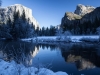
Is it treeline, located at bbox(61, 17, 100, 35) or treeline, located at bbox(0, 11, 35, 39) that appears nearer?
treeline, located at bbox(0, 11, 35, 39)

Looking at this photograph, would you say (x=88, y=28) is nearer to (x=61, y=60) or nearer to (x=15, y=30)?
(x=15, y=30)

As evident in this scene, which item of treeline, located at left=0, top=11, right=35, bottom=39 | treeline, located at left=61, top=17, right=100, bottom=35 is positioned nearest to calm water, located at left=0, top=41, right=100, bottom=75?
treeline, located at left=0, top=11, right=35, bottom=39

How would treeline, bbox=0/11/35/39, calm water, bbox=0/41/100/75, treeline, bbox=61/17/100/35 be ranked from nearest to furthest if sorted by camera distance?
calm water, bbox=0/41/100/75 < treeline, bbox=0/11/35/39 < treeline, bbox=61/17/100/35

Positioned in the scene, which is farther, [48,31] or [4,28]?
[48,31]

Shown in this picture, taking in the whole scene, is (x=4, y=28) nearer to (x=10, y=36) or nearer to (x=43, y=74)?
(x=10, y=36)

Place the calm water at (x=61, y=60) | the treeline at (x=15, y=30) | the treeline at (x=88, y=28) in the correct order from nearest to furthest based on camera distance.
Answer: the calm water at (x=61, y=60) → the treeline at (x=15, y=30) → the treeline at (x=88, y=28)

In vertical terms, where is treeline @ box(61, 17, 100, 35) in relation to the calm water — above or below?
above

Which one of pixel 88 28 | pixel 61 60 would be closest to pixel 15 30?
pixel 88 28

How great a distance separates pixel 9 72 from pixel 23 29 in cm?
5750

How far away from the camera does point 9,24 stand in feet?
216

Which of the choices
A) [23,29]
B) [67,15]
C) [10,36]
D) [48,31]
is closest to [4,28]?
[10,36]

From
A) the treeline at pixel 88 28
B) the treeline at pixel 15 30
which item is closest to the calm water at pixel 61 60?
the treeline at pixel 15 30

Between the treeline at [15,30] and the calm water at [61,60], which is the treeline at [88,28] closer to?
the treeline at [15,30]

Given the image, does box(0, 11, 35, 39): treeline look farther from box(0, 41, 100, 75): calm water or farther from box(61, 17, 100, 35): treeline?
box(0, 41, 100, 75): calm water
